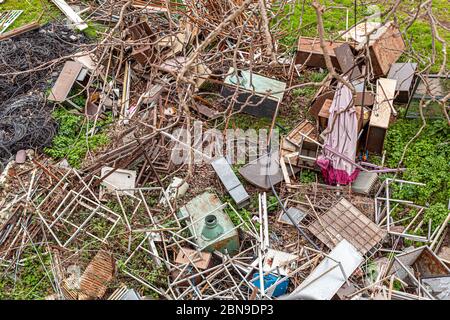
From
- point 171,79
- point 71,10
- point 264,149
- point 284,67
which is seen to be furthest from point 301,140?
point 71,10

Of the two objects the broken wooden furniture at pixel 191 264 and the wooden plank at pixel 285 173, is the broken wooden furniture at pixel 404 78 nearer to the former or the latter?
the wooden plank at pixel 285 173

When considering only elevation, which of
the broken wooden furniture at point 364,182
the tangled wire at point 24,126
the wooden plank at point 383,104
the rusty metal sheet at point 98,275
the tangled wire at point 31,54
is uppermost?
the tangled wire at point 31,54

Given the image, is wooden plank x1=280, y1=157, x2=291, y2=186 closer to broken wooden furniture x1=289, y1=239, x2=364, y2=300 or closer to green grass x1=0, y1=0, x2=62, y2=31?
broken wooden furniture x1=289, y1=239, x2=364, y2=300

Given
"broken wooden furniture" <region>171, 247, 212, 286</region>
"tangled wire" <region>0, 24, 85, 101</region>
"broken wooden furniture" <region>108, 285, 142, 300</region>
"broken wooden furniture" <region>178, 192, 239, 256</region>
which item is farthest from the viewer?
"tangled wire" <region>0, 24, 85, 101</region>

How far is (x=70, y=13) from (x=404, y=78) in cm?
901

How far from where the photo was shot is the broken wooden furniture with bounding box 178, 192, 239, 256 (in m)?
6.15

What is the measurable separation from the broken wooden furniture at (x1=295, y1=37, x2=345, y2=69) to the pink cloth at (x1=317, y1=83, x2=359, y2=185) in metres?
2.17

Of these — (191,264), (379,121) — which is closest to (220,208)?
(191,264)

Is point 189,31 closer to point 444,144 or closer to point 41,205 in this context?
point 41,205

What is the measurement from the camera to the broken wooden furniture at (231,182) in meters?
6.91

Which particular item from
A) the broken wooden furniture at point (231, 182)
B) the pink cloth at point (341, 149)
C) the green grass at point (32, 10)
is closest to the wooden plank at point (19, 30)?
the green grass at point (32, 10)

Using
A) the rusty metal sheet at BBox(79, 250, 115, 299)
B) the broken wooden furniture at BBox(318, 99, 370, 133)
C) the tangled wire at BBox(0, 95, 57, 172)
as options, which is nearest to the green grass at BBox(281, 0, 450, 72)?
the broken wooden furniture at BBox(318, 99, 370, 133)

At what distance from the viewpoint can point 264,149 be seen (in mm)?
7801

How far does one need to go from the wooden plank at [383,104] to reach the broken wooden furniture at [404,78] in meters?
0.17
